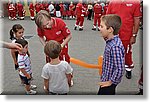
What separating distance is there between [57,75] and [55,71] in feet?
0.11

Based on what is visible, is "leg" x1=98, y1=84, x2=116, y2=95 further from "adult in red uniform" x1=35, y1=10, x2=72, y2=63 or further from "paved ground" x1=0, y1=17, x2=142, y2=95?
"adult in red uniform" x1=35, y1=10, x2=72, y2=63

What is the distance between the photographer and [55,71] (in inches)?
77.4

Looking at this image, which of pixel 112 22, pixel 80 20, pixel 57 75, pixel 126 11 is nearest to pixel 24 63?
pixel 57 75

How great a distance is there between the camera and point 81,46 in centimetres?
516

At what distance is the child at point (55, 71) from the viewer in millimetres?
1929

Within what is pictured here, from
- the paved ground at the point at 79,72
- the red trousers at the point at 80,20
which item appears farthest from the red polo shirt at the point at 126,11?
the red trousers at the point at 80,20

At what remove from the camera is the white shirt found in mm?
1966

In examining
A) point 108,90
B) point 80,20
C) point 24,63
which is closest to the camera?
point 108,90

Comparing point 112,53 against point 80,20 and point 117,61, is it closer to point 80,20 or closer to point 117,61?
point 117,61

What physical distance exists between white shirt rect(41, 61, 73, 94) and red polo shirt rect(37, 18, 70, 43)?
58 cm

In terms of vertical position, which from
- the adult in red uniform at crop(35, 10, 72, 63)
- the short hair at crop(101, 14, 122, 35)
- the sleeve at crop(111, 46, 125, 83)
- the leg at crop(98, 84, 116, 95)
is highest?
the short hair at crop(101, 14, 122, 35)

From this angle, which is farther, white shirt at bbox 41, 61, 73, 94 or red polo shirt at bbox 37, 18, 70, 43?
red polo shirt at bbox 37, 18, 70, 43

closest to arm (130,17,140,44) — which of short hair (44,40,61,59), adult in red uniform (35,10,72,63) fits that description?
adult in red uniform (35,10,72,63)

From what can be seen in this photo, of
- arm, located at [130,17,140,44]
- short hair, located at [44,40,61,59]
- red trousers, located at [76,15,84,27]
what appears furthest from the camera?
red trousers, located at [76,15,84,27]
